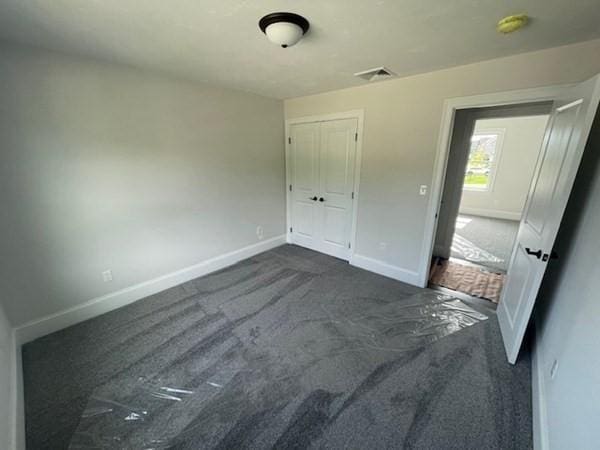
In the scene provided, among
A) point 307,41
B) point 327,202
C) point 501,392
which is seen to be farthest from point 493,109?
point 501,392

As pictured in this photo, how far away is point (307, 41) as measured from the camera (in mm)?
1710

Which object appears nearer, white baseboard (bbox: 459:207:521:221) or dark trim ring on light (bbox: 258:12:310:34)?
dark trim ring on light (bbox: 258:12:310:34)

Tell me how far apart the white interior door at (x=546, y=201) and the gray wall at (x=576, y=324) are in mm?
151

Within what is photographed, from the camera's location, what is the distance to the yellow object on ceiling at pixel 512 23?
1387mm

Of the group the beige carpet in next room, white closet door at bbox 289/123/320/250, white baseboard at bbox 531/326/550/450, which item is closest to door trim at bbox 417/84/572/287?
the beige carpet in next room

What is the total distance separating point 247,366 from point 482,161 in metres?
7.60

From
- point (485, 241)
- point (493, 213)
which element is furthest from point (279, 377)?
point (493, 213)

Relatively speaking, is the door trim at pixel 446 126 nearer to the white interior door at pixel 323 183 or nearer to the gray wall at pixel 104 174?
the white interior door at pixel 323 183

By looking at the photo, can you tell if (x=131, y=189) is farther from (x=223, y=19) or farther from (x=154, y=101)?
(x=223, y=19)

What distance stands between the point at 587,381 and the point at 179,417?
2.06 metres

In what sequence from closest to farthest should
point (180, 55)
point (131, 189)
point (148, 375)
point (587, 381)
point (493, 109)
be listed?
point (587, 381), point (148, 375), point (180, 55), point (131, 189), point (493, 109)

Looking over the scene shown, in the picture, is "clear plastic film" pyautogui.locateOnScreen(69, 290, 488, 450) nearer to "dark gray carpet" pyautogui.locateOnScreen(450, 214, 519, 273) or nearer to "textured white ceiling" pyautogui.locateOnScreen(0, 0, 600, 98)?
"dark gray carpet" pyautogui.locateOnScreen(450, 214, 519, 273)

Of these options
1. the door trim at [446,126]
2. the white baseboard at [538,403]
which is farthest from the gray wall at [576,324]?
the door trim at [446,126]

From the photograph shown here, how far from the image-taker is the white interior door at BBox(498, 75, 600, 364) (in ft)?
Result: 4.62
